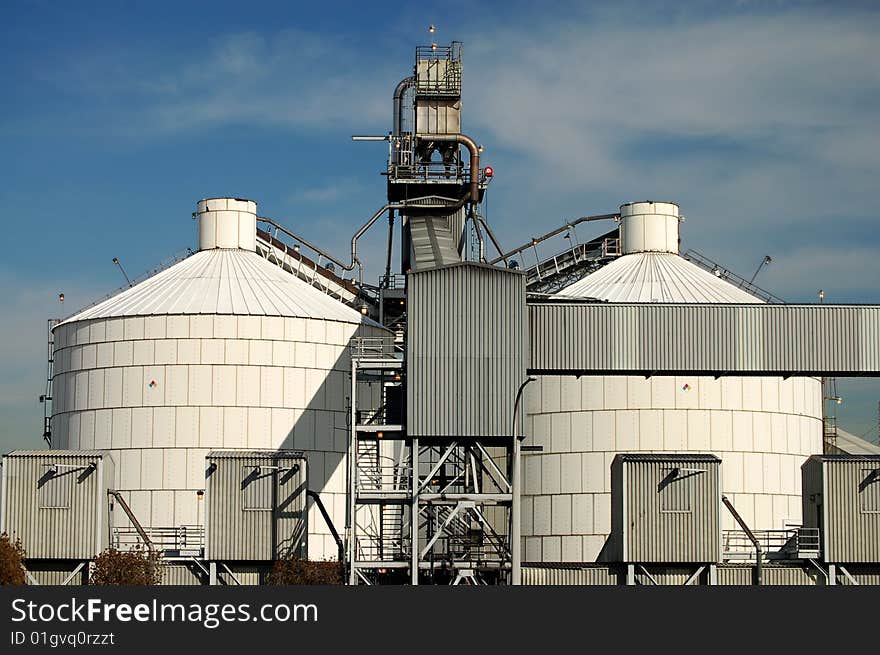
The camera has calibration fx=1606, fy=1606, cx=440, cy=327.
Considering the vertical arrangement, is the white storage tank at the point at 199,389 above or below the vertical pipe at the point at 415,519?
above

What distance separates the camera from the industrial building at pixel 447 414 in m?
72.6

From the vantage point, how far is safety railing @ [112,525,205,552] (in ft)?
258

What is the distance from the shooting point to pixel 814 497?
2987 inches

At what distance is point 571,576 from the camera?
72000 millimetres

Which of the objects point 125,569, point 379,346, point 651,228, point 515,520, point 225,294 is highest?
point 651,228

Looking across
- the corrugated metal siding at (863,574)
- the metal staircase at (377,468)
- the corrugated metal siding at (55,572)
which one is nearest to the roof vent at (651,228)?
the metal staircase at (377,468)

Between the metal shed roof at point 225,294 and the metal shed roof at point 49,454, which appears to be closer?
the metal shed roof at point 49,454

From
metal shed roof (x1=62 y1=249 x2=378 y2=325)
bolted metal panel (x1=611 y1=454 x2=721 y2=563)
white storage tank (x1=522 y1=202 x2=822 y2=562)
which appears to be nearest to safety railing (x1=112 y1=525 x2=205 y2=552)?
metal shed roof (x1=62 y1=249 x2=378 y2=325)

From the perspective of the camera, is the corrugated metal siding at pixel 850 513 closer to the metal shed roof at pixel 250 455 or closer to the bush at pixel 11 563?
the metal shed roof at pixel 250 455

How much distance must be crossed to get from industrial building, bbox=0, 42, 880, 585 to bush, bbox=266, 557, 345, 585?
92cm

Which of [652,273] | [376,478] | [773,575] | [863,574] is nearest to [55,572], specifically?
[376,478]

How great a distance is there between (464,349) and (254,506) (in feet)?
41.5

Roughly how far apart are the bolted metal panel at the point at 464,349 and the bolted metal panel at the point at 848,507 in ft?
51.1

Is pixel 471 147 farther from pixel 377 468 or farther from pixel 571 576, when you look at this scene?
pixel 571 576
